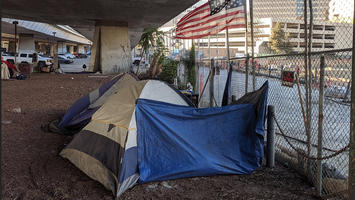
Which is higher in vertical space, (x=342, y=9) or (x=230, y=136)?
(x=342, y=9)

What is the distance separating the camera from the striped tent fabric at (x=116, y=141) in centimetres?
414

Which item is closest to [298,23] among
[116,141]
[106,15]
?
[116,141]

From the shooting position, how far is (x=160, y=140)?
4.48 metres

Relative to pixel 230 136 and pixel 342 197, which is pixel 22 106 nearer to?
pixel 230 136

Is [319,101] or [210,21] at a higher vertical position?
[210,21]

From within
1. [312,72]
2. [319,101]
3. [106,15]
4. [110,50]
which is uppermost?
[106,15]

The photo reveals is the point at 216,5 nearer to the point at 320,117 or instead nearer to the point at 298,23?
the point at 298,23

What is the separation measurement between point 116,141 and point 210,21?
500 cm

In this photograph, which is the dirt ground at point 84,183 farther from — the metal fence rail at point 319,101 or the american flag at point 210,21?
the american flag at point 210,21

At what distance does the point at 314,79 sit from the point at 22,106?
828 centimetres

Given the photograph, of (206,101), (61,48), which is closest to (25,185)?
(206,101)

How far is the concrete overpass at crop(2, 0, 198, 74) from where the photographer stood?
1722 cm

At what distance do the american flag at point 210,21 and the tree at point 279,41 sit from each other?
2.62 feet

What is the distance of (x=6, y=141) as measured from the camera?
19.6 ft
